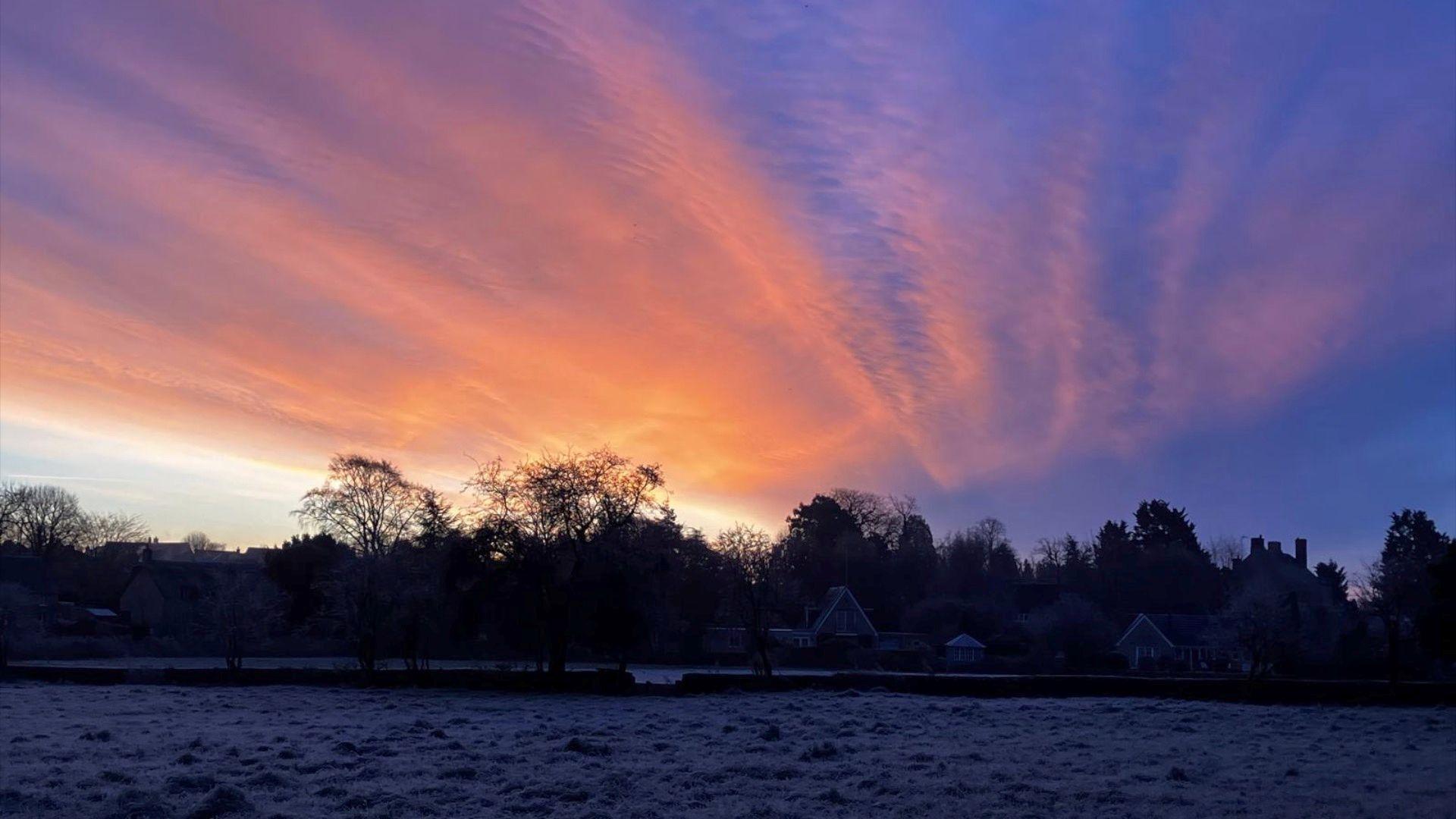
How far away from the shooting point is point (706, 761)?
74.4 ft

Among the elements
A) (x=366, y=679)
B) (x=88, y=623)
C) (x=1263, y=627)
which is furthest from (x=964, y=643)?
(x=88, y=623)

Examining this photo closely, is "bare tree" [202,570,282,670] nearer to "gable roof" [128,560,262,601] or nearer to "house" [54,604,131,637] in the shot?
"house" [54,604,131,637]

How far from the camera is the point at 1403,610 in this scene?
58.8 meters

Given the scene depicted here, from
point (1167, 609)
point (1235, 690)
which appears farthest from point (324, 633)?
point (1167, 609)

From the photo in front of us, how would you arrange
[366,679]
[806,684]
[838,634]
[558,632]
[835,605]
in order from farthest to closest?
[835,605], [838,634], [558,632], [366,679], [806,684]

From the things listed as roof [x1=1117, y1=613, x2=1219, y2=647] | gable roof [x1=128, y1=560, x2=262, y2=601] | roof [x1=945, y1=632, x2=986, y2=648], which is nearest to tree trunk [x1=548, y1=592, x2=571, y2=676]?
roof [x1=945, y1=632, x2=986, y2=648]

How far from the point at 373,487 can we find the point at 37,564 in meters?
50.6

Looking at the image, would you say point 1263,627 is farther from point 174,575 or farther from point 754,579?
point 174,575

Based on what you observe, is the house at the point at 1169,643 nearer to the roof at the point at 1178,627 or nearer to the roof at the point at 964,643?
the roof at the point at 1178,627

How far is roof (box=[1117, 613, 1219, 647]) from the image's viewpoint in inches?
3381

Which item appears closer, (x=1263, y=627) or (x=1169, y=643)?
(x=1263, y=627)

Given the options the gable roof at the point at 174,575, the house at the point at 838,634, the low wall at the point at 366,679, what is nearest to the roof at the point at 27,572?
the gable roof at the point at 174,575

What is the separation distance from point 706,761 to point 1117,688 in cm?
3130

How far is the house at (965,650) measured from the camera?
8300 centimetres
